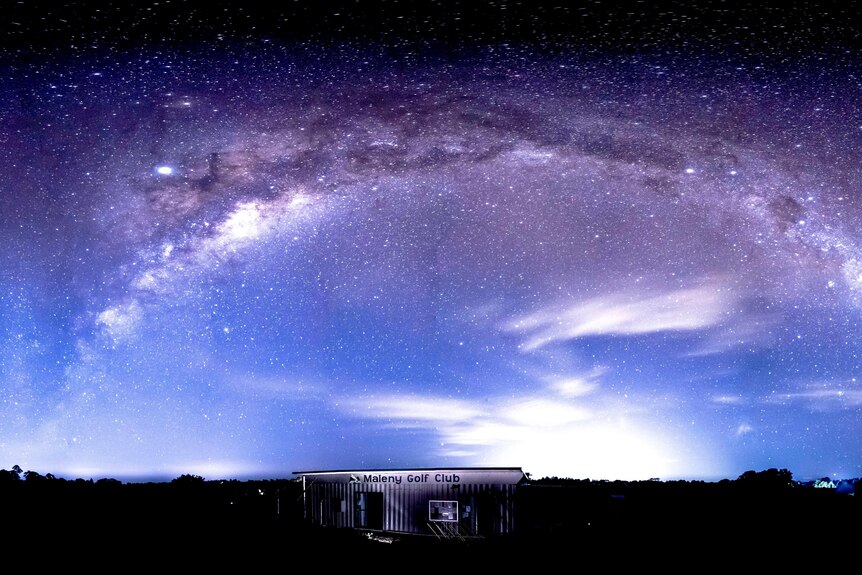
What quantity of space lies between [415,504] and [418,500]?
0.22m

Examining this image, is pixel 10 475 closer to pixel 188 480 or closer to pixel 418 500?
pixel 188 480

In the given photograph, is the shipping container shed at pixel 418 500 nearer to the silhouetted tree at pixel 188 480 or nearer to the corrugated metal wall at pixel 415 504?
the corrugated metal wall at pixel 415 504

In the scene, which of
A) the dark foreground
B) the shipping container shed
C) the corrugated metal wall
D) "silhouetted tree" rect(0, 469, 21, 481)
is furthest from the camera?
"silhouetted tree" rect(0, 469, 21, 481)

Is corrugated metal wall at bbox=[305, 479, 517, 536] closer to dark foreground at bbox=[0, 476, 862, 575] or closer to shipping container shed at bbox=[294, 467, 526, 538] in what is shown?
shipping container shed at bbox=[294, 467, 526, 538]

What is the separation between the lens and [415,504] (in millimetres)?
23156

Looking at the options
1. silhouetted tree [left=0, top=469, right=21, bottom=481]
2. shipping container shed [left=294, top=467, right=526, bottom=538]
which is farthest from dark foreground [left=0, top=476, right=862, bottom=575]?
silhouetted tree [left=0, top=469, right=21, bottom=481]

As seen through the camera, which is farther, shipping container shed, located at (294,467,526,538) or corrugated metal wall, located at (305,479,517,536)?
shipping container shed, located at (294,467,526,538)

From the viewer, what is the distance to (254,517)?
78.0ft

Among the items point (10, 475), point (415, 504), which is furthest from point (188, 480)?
point (415, 504)

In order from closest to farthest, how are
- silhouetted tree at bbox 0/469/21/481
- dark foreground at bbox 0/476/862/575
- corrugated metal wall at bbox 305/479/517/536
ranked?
dark foreground at bbox 0/476/862/575, corrugated metal wall at bbox 305/479/517/536, silhouetted tree at bbox 0/469/21/481

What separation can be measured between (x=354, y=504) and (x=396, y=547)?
24.6ft

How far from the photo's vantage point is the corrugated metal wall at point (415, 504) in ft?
68.6

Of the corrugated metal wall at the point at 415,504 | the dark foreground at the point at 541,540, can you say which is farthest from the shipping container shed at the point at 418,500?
the dark foreground at the point at 541,540

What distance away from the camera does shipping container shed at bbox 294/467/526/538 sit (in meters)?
21.0
